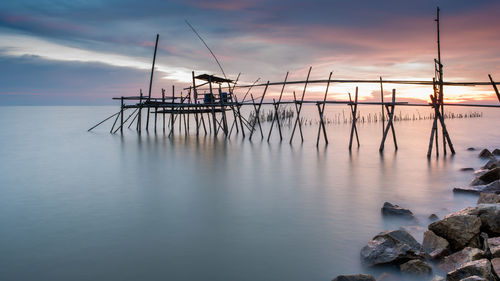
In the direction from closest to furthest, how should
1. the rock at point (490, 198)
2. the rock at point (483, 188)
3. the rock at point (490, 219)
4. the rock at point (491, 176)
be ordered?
the rock at point (490, 219) < the rock at point (490, 198) < the rock at point (483, 188) < the rock at point (491, 176)

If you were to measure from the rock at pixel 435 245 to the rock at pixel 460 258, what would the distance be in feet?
0.36

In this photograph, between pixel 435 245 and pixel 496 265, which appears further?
pixel 435 245

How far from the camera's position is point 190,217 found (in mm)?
7133

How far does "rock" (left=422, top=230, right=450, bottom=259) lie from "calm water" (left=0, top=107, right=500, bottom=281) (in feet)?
2.14

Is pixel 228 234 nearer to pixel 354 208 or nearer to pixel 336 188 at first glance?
pixel 354 208

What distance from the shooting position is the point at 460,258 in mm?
4383

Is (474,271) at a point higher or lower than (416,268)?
higher

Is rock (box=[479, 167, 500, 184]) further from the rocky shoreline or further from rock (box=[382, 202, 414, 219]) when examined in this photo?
the rocky shoreline

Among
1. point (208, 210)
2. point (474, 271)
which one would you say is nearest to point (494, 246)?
point (474, 271)

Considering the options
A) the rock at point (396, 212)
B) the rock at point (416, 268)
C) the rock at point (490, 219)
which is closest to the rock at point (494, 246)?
the rock at point (490, 219)

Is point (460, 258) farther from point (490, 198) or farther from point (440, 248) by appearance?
point (490, 198)

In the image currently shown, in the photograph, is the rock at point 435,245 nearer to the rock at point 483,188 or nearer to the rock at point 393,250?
the rock at point 393,250

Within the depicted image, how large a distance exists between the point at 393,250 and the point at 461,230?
1.00m

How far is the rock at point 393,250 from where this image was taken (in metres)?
4.44
